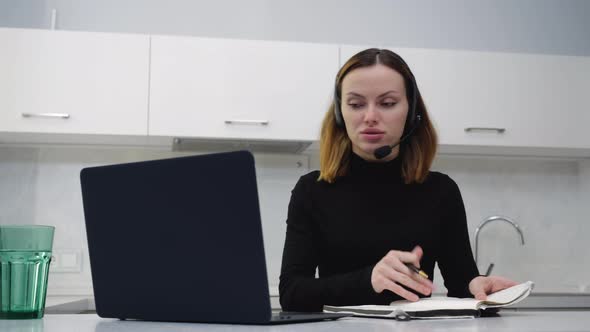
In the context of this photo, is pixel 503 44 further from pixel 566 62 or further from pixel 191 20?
pixel 191 20

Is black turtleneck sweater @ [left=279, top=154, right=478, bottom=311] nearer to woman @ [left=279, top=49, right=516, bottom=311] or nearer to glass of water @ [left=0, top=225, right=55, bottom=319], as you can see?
woman @ [left=279, top=49, right=516, bottom=311]

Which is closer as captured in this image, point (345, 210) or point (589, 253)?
point (345, 210)

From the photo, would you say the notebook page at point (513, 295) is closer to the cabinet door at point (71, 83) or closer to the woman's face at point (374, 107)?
the woman's face at point (374, 107)

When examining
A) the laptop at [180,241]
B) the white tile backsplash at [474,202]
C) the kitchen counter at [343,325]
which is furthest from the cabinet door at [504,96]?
the laptop at [180,241]

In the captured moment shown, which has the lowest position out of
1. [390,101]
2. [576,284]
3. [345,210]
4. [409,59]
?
[576,284]

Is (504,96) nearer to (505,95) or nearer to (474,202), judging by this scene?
(505,95)

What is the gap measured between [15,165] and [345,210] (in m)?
1.95

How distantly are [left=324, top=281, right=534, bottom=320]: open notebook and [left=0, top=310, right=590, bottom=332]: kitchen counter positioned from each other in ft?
0.08

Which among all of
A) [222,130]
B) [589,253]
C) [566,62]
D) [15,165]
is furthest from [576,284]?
[15,165]

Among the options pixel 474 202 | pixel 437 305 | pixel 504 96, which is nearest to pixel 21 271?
pixel 437 305

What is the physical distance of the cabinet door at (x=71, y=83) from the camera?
2643 mm

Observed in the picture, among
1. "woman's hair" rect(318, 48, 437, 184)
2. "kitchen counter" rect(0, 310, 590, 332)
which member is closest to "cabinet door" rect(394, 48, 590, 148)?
"woman's hair" rect(318, 48, 437, 184)

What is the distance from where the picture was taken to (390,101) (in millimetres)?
1445

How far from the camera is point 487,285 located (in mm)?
1266
